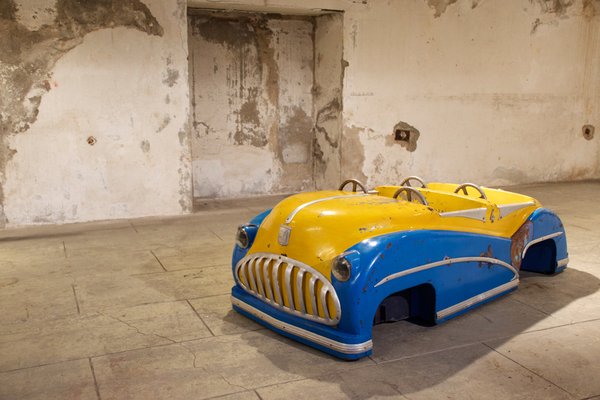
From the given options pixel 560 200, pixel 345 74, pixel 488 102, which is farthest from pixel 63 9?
pixel 560 200

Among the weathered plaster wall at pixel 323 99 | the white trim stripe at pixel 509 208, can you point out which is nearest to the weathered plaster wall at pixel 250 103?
the weathered plaster wall at pixel 323 99

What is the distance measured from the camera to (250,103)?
22.1ft

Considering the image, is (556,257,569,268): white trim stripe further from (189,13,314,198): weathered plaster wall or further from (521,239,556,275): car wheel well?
(189,13,314,198): weathered plaster wall

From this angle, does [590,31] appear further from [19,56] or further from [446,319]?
[19,56]

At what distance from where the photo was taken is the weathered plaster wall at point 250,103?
21.2 ft

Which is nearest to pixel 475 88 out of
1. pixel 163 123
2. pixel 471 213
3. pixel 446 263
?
pixel 163 123

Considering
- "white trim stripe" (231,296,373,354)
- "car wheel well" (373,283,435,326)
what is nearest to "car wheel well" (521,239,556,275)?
"car wheel well" (373,283,435,326)

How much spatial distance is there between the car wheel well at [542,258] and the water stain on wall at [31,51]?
4.12m

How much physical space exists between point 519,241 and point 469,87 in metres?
4.05

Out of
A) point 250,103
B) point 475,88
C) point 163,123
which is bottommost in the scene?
point 163,123

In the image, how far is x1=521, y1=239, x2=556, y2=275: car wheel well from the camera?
3.93m

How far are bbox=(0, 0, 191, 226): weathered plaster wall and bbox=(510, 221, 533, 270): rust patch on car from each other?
3.42 metres

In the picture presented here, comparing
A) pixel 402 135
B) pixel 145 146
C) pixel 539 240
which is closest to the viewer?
pixel 539 240

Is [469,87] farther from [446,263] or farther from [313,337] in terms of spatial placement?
[313,337]
